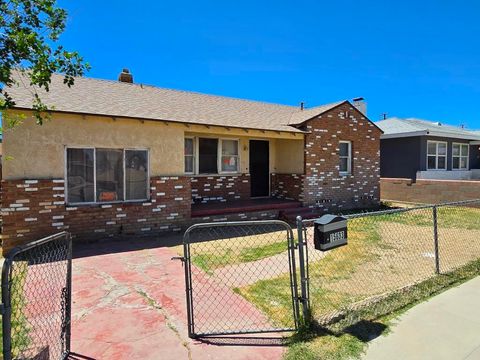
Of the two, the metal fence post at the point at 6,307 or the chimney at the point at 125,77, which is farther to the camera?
the chimney at the point at 125,77

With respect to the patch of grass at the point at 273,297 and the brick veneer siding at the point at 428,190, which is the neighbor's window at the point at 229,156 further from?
the brick veneer siding at the point at 428,190

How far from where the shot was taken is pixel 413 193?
16594 mm

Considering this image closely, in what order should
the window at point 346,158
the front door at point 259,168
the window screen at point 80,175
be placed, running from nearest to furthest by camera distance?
the window screen at point 80,175 < the front door at point 259,168 < the window at point 346,158

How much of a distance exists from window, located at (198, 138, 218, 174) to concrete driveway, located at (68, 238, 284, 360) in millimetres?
5619

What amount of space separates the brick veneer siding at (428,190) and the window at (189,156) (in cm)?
1148

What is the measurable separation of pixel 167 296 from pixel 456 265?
569cm

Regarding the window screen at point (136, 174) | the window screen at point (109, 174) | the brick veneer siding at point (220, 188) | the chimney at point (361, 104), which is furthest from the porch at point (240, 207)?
the chimney at point (361, 104)

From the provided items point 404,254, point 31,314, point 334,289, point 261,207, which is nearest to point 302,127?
point 261,207

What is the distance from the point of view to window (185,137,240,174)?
38.7 feet

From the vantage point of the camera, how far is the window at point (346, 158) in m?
14.2

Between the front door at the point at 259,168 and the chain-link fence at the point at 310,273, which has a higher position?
the front door at the point at 259,168

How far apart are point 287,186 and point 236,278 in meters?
7.93

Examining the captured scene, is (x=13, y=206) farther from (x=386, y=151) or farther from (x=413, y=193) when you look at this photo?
(x=386, y=151)

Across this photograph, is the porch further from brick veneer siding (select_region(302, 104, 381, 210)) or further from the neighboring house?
the neighboring house
